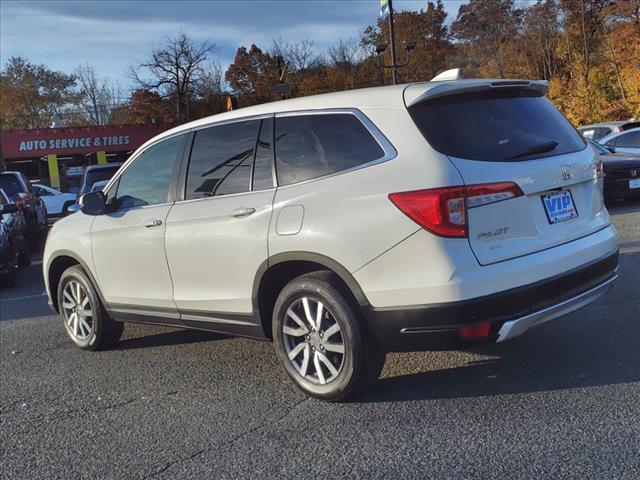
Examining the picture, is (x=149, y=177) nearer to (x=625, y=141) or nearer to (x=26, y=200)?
(x=26, y=200)

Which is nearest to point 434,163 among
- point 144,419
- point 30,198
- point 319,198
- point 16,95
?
point 319,198

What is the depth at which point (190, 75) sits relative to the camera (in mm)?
54844

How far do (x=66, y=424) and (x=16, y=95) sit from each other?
2714 inches

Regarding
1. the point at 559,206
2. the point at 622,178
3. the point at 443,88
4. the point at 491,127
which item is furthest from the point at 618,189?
the point at 443,88

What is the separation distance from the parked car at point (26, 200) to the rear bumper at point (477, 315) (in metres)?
10.5

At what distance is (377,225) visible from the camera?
134 inches

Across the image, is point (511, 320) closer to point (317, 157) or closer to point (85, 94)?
point (317, 157)

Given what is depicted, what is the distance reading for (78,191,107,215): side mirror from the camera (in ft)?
16.8

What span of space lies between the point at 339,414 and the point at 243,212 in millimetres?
1395

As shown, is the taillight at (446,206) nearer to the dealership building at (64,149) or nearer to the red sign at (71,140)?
the dealership building at (64,149)

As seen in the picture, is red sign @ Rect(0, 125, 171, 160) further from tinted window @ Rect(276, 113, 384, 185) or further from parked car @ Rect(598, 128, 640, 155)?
tinted window @ Rect(276, 113, 384, 185)

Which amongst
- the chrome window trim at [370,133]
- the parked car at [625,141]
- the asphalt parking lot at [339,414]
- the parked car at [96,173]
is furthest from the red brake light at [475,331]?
the parked car at [96,173]

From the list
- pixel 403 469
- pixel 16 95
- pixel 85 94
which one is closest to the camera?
pixel 403 469

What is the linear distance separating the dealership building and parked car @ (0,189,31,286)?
28352mm
